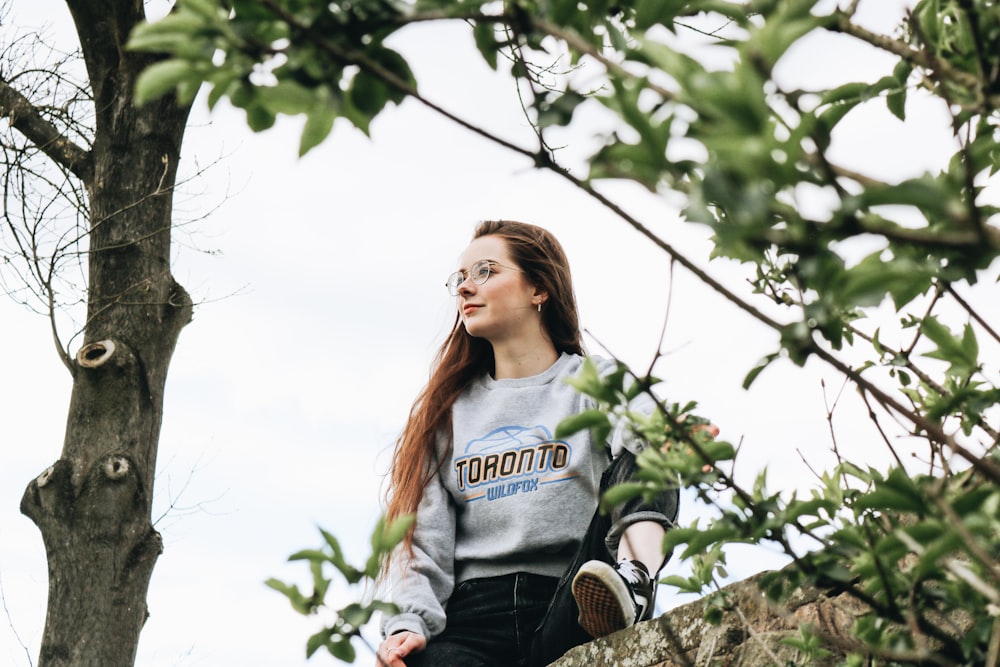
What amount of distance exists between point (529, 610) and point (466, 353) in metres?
1.14

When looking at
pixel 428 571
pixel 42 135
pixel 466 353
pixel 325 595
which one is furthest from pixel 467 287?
pixel 42 135

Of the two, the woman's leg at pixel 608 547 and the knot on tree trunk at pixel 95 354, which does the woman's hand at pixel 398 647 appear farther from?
the knot on tree trunk at pixel 95 354

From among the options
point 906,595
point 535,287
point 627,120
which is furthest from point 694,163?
point 535,287

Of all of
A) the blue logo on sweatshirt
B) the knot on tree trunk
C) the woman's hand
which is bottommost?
the woman's hand

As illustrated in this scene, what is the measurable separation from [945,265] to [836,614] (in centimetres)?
125

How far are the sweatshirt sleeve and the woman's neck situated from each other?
511 millimetres

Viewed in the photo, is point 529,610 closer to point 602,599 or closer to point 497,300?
point 602,599

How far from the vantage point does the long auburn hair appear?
368 cm

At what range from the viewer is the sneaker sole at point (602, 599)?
2.70m

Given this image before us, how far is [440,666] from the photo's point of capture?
3.12 metres

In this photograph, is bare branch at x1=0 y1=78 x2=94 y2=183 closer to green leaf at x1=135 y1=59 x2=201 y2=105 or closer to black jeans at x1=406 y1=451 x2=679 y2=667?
black jeans at x1=406 y1=451 x2=679 y2=667

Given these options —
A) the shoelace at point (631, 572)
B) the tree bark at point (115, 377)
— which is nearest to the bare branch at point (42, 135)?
the tree bark at point (115, 377)

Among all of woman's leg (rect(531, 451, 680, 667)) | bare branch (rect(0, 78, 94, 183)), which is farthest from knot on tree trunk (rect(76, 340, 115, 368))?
woman's leg (rect(531, 451, 680, 667))

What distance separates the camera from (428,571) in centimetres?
340
